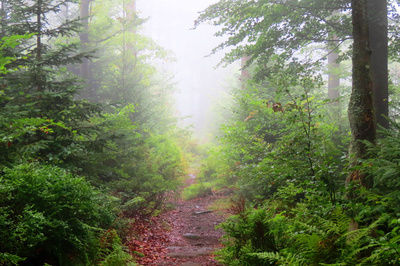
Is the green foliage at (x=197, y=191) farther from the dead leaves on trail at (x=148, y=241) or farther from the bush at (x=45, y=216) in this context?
the bush at (x=45, y=216)

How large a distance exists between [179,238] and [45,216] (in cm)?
440

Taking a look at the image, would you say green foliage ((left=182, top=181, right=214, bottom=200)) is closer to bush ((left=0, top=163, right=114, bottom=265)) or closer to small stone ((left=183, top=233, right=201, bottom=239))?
small stone ((left=183, top=233, right=201, bottom=239))

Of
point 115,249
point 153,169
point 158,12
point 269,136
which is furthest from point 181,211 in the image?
point 158,12

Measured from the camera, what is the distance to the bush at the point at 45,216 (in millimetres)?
3133

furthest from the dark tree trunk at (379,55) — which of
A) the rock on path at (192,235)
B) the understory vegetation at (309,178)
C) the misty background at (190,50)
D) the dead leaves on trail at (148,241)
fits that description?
the misty background at (190,50)

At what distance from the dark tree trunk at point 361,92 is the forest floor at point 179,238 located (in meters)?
3.59

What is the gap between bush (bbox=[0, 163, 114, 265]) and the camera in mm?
3133

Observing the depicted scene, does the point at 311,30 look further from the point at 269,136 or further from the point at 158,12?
the point at 158,12

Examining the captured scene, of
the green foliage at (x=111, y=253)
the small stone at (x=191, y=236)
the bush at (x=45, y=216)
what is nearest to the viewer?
the bush at (x=45, y=216)

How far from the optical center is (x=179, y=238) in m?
7.34

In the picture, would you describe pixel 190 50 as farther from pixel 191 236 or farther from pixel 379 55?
pixel 191 236

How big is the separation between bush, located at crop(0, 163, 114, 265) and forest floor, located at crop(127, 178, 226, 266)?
156 cm

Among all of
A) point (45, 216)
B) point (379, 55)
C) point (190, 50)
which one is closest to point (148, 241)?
point (45, 216)

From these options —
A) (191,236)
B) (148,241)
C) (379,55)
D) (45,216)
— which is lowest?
(191,236)
